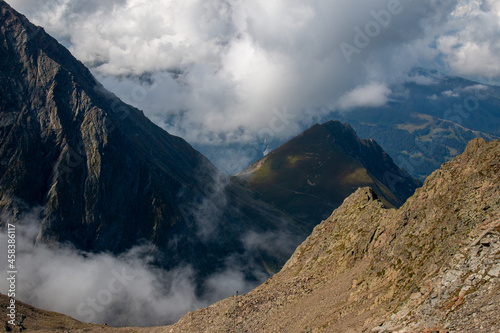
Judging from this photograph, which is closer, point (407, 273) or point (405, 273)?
point (407, 273)

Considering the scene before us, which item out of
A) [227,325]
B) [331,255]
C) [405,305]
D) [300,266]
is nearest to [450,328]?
[405,305]

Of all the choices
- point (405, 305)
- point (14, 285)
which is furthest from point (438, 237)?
point (14, 285)

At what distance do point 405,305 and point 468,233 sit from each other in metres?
9.01

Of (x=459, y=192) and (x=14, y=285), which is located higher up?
(x=14, y=285)

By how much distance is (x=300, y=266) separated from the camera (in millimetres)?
71125

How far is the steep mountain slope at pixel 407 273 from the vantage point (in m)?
26.8

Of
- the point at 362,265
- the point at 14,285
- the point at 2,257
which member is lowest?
the point at 362,265

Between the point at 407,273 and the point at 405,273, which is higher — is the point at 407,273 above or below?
below

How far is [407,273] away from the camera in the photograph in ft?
120

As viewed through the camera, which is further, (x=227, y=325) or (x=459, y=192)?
(x=227, y=325)

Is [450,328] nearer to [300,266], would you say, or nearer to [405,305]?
[405,305]

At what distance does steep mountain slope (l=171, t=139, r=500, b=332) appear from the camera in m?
26.8

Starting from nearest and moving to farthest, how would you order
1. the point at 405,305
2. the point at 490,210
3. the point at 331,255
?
the point at 405,305 → the point at 490,210 → the point at 331,255

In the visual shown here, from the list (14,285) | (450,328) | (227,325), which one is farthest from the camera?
(14,285)
